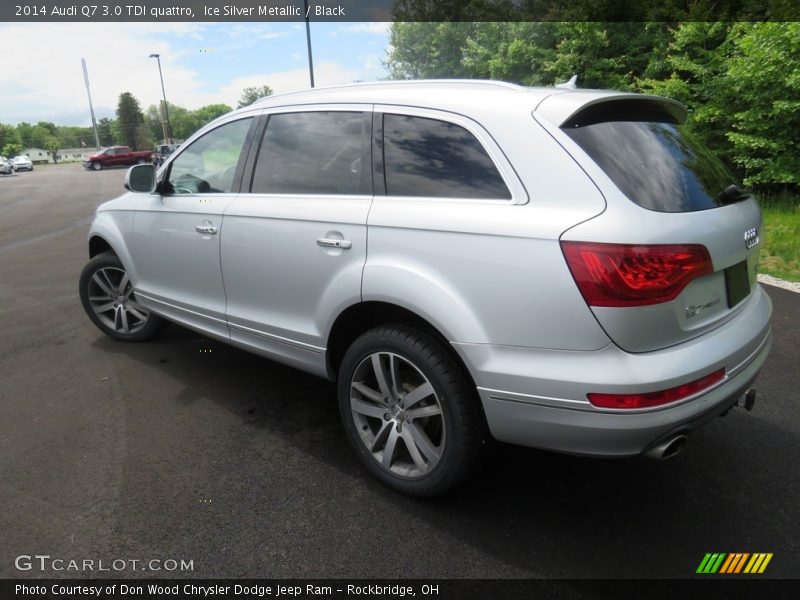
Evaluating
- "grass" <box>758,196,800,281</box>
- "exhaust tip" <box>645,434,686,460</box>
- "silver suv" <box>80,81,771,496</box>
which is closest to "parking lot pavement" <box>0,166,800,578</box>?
"silver suv" <box>80,81,771,496</box>

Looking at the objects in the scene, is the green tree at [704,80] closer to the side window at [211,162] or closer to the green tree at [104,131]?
the side window at [211,162]

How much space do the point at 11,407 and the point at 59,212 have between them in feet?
47.6

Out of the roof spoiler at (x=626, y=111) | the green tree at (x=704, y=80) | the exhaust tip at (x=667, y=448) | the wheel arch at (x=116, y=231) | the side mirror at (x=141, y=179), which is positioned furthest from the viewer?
the green tree at (x=704, y=80)

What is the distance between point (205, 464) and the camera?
3012mm

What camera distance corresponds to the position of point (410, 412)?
2592 mm

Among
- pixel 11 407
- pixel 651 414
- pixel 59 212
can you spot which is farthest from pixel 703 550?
pixel 59 212

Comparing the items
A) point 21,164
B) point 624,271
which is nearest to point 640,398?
point 624,271

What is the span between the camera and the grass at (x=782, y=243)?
6.57m

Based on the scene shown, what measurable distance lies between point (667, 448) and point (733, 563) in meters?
0.57

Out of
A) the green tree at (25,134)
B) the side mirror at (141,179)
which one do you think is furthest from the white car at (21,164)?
the green tree at (25,134)

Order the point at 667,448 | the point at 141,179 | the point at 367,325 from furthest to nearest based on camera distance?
the point at 141,179
the point at 367,325
the point at 667,448

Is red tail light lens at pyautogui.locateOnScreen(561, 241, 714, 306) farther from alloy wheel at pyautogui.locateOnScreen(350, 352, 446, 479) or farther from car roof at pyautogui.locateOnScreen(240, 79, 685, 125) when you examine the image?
alloy wheel at pyautogui.locateOnScreen(350, 352, 446, 479)

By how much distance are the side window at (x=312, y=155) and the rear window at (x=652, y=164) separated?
3.55 ft

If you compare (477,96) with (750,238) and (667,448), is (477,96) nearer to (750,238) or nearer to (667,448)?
(750,238)
